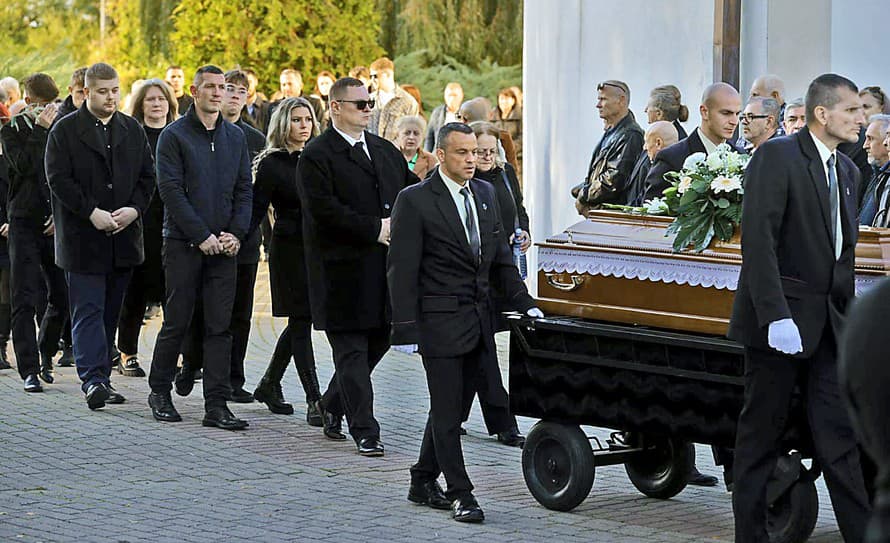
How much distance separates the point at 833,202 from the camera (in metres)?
6.39

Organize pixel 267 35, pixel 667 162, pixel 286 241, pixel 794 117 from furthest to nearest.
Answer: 1. pixel 267 35
2. pixel 794 117
3. pixel 286 241
4. pixel 667 162

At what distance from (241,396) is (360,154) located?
2.47m

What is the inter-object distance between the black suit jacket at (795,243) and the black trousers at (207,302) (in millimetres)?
4158

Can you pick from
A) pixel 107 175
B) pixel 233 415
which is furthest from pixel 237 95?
pixel 233 415

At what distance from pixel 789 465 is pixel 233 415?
4092 mm

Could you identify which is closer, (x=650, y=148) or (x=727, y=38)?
(x=650, y=148)

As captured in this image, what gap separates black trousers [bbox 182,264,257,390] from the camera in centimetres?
1059

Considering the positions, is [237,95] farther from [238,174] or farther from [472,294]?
Answer: [472,294]

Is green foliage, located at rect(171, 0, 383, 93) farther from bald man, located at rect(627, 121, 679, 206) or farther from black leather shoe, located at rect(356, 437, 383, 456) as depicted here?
black leather shoe, located at rect(356, 437, 383, 456)

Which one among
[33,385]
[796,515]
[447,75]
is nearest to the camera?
[796,515]

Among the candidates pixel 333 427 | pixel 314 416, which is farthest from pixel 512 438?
pixel 314 416

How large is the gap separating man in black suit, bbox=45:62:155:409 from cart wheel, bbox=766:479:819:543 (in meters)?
4.94

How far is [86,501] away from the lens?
771 cm

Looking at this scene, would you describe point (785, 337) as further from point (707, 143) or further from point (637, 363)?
point (707, 143)
